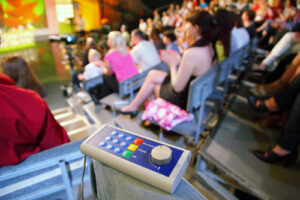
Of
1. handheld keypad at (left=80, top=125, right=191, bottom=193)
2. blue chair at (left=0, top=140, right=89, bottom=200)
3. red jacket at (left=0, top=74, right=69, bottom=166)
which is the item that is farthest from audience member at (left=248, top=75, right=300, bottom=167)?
red jacket at (left=0, top=74, right=69, bottom=166)

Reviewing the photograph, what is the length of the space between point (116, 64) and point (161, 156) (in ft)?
6.96

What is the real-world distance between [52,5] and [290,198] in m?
2.08

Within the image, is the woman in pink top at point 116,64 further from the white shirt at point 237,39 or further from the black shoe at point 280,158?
the black shoe at point 280,158

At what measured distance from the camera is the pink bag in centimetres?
153

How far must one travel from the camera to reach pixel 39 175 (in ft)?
3.09

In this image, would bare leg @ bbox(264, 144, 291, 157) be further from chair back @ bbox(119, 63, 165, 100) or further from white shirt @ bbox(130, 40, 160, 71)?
white shirt @ bbox(130, 40, 160, 71)

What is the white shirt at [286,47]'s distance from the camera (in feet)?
6.93

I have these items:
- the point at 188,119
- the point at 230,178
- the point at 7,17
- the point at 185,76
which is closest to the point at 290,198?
the point at 230,178

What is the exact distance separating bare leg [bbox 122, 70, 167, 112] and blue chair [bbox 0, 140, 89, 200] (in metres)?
1.00

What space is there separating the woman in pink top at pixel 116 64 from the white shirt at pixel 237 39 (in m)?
1.52

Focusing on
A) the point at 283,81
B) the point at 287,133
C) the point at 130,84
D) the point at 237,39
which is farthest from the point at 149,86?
the point at 237,39

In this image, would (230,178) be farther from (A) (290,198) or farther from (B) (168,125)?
(B) (168,125)

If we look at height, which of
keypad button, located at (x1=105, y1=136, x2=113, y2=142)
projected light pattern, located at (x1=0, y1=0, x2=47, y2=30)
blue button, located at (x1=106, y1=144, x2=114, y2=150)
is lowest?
blue button, located at (x1=106, y1=144, x2=114, y2=150)

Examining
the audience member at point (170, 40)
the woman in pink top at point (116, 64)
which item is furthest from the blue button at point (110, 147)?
the audience member at point (170, 40)
